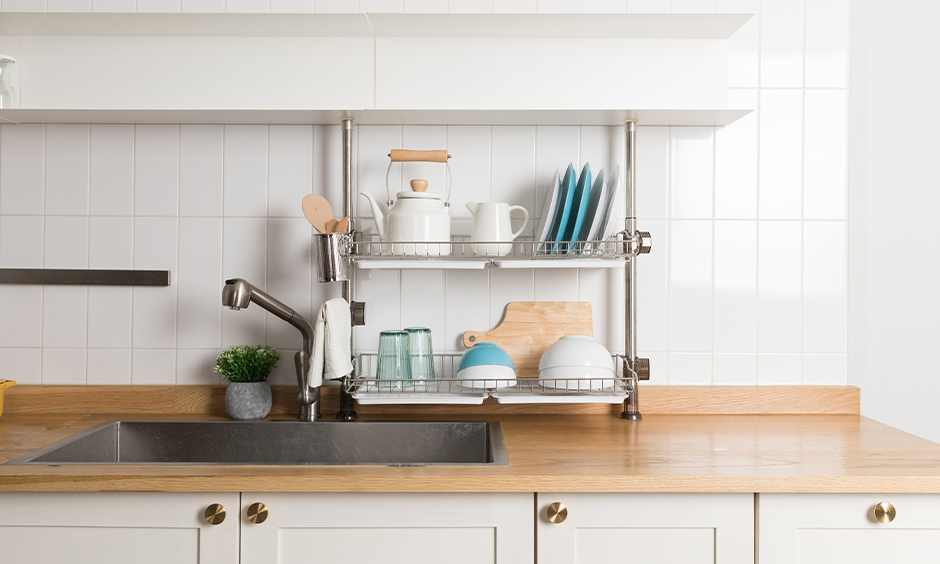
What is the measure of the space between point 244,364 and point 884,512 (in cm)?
136

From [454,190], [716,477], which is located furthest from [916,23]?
[716,477]

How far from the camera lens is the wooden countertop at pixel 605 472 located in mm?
1076

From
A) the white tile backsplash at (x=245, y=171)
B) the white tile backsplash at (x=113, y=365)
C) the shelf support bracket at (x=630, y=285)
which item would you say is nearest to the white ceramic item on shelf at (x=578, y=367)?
the shelf support bracket at (x=630, y=285)

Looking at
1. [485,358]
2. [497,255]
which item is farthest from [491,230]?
[485,358]

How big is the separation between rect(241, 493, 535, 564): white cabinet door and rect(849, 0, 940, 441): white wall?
1.13 metres

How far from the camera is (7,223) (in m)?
1.67

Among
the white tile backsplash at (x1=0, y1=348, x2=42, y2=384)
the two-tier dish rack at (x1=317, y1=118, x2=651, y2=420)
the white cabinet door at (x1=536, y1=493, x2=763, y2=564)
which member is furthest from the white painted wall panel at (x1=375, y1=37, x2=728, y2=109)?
the white tile backsplash at (x1=0, y1=348, x2=42, y2=384)

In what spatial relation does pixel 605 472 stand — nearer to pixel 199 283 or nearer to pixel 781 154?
pixel 781 154

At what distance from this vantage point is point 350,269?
1.52 meters

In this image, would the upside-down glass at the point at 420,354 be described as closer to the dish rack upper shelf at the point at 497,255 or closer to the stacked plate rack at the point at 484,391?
the stacked plate rack at the point at 484,391

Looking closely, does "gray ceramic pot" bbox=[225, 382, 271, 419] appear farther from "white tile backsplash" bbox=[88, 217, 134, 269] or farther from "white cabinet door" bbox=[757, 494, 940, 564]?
"white cabinet door" bbox=[757, 494, 940, 564]

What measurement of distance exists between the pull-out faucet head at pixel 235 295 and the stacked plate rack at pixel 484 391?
302 millimetres

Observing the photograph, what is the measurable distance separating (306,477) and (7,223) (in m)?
1.22

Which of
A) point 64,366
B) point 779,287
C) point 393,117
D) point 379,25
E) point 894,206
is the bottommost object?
point 64,366
